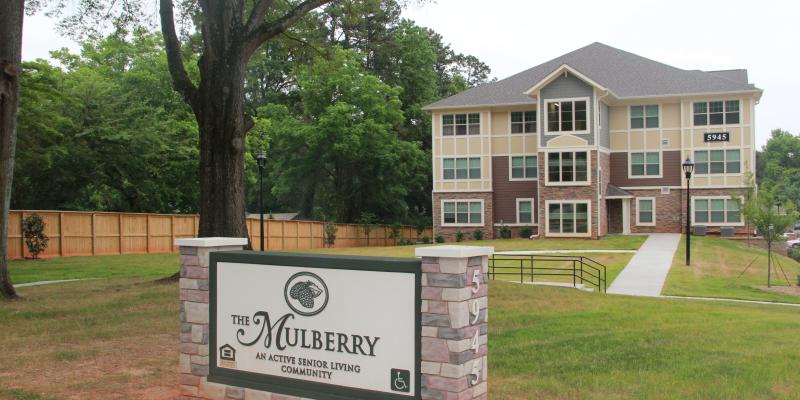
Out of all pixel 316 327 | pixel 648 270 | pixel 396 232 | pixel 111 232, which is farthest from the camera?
pixel 396 232

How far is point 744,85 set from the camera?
39406 mm

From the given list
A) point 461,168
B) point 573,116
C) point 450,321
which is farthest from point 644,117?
point 450,321

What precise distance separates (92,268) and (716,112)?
32.8 meters

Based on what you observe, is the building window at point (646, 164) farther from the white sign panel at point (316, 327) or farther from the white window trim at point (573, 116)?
the white sign panel at point (316, 327)

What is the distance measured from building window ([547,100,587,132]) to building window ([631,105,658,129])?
4.39 meters

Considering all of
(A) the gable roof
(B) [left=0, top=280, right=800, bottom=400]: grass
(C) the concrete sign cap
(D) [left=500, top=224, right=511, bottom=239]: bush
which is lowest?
(B) [left=0, top=280, right=800, bottom=400]: grass

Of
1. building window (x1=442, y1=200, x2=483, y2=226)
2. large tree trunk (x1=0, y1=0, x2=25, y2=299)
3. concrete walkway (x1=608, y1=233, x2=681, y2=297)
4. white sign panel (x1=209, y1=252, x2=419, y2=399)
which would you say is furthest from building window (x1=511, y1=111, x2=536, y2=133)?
white sign panel (x1=209, y1=252, x2=419, y2=399)

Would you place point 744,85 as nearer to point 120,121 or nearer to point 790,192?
point 120,121

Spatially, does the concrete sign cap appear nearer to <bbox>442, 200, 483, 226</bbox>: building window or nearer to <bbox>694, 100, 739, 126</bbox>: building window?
<bbox>442, 200, 483, 226</bbox>: building window

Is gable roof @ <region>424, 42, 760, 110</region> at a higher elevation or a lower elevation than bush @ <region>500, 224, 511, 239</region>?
higher

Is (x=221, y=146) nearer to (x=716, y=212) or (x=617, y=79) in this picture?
(x=617, y=79)

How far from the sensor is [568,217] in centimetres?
3897

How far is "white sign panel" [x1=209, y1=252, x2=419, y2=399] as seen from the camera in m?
5.55

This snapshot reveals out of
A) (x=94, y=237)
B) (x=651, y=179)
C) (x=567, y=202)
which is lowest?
(x=94, y=237)
